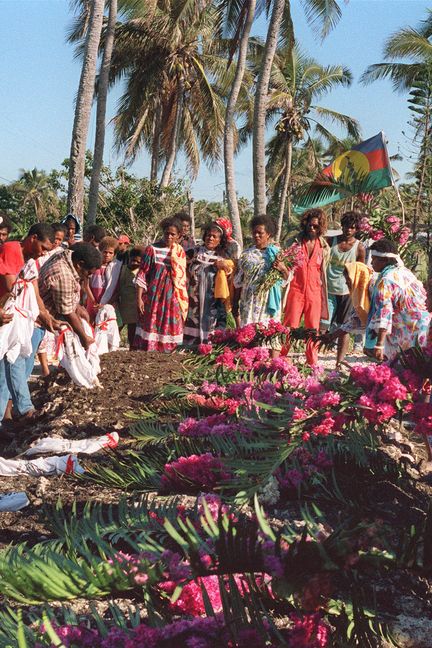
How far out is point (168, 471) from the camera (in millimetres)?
3258

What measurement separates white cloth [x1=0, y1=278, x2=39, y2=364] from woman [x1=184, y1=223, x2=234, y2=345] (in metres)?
3.10

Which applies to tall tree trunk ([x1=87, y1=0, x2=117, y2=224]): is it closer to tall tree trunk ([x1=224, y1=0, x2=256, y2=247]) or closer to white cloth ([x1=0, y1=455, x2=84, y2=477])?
tall tree trunk ([x1=224, y1=0, x2=256, y2=247])

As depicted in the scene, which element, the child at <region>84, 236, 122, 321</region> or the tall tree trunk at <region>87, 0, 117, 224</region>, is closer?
the child at <region>84, 236, 122, 321</region>

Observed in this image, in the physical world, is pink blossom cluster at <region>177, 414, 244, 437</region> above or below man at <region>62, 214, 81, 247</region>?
below

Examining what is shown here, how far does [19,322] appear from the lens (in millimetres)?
6137

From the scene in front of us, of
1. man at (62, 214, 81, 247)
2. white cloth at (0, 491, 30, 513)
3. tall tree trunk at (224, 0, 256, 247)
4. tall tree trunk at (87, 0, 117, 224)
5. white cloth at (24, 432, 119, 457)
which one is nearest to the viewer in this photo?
white cloth at (0, 491, 30, 513)

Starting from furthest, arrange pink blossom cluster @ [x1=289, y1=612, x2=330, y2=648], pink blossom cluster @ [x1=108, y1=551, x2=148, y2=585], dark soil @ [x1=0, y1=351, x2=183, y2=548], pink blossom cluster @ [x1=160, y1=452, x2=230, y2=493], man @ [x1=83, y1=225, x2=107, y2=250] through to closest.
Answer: man @ [x1=83, y1=225, x2=107, y2=250] → dark soil @ [x1=0, y1=351, x2=183, y2=548] → pink blossom cluster @ [x1=160, y1=452, x2=230, y2=493] → pink blossom cluster @ [x1=289, y1=612, x2=330, y2=648] → pink blossom cluster @ [x1=108, y1=551, x2=148, y2=585]

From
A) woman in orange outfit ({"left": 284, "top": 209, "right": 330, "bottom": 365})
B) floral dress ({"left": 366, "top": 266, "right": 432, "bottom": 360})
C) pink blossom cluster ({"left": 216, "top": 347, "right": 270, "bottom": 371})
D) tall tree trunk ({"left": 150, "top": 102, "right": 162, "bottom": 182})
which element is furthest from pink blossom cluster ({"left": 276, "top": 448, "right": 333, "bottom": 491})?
tall tree trunk ({"left": 150, "top": 102, "right": 162, "bottom": 182})

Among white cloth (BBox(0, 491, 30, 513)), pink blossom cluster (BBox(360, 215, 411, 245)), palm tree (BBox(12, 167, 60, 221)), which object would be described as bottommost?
white cloth (BBox(0, 491, 30, 513))

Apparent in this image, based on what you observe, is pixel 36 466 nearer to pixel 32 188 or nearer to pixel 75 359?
pixel 75 359

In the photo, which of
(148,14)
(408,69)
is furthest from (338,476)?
(408,69)

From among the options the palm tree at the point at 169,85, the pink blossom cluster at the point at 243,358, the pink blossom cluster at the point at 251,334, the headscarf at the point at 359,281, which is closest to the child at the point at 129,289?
the headscarf at the point at 359,281

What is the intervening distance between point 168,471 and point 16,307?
3.23 meters

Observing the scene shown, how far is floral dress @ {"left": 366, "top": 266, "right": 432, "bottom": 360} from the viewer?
5.57 m
